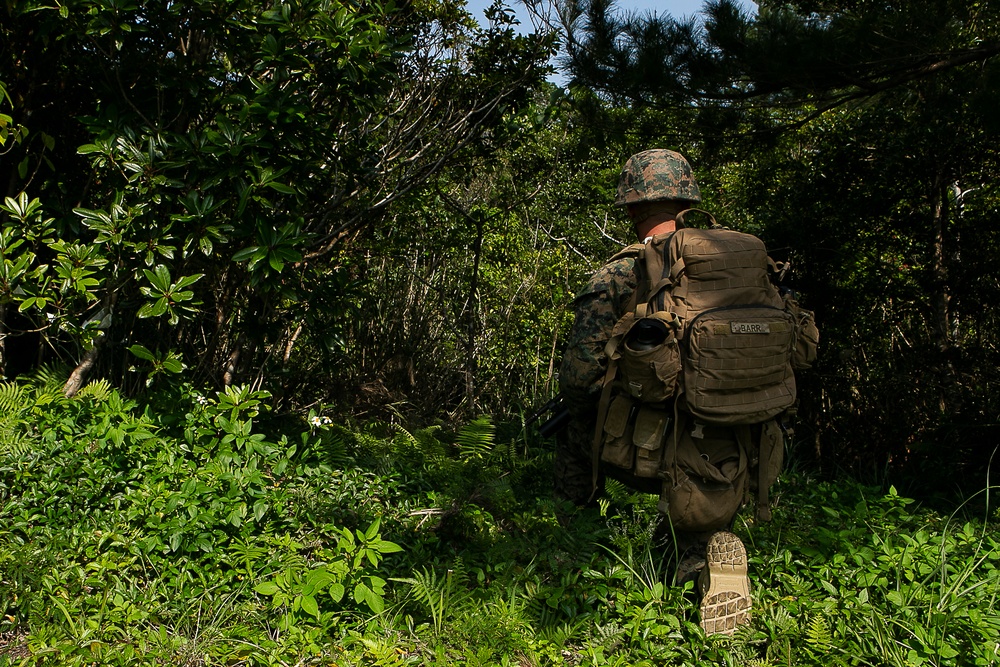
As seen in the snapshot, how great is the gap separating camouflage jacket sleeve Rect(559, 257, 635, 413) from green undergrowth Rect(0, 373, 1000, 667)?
66 cm

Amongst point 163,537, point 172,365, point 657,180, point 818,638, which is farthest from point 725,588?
point 172,365

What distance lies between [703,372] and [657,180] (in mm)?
997

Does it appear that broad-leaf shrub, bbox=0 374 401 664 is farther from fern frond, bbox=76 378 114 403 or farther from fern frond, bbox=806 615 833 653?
fern frond, bbox=806 615 833 653

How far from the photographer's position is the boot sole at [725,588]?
11.0 ft

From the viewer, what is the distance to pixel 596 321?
12.5 ft

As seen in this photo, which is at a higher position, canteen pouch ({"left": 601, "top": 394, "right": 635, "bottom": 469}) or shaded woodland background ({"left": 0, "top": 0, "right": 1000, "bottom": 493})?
shaded woodland background ({"left": 0, "top": 0, "right": 1000, "bottom": 493})

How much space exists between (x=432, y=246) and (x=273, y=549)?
3959mm

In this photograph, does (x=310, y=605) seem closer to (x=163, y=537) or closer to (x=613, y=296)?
(x=163, y=537)

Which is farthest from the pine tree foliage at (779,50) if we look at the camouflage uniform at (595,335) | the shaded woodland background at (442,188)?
the camouflage uniform at (595,335)

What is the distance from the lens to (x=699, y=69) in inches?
212

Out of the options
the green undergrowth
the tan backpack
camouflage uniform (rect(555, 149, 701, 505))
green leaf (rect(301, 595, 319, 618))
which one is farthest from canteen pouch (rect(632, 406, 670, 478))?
green leaf (rect(301, 595, 319, 618))

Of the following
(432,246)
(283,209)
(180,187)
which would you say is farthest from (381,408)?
(180,187)

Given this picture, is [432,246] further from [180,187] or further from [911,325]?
[911,325]

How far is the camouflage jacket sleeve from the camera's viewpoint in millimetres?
3787
